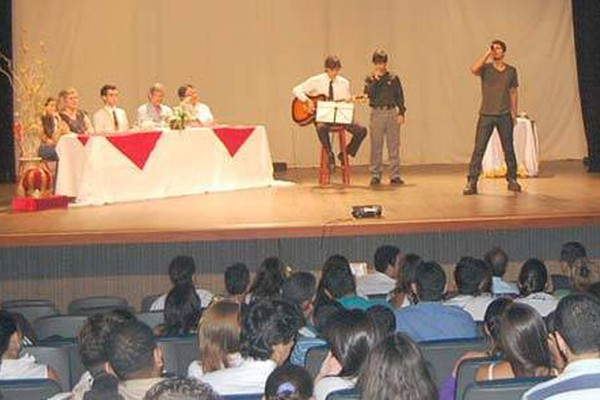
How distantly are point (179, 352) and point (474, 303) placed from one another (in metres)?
1.64

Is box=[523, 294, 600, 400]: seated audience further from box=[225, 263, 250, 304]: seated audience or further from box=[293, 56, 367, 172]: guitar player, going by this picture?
box=[293, 56, 367, 172]: guitar player

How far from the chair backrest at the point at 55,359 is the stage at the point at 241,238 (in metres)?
3.87

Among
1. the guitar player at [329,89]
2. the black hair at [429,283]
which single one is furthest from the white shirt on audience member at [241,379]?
the guitar player at [329,89]

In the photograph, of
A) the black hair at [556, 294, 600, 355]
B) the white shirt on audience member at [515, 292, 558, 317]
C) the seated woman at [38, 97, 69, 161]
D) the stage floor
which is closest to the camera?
the black hair at [556, 294, 600, 355]

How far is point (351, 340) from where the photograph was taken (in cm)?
401

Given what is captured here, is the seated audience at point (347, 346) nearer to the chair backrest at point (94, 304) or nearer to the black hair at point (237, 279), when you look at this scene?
the black hair at point (237, 279)

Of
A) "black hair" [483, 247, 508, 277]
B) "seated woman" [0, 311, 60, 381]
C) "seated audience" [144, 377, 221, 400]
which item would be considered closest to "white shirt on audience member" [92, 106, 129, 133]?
"black hair" [483, 247, 508, 277]

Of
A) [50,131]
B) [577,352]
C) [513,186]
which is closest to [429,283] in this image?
[577,352]

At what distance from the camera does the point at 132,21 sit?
52.7 feet

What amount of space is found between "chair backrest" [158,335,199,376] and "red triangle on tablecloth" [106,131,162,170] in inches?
244

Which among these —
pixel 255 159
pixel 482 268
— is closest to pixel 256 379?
pixel 482 268

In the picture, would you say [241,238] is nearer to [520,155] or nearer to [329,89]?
[329,89]

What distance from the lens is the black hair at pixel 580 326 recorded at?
11.6 ft

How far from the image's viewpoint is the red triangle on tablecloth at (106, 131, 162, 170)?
442 inches
